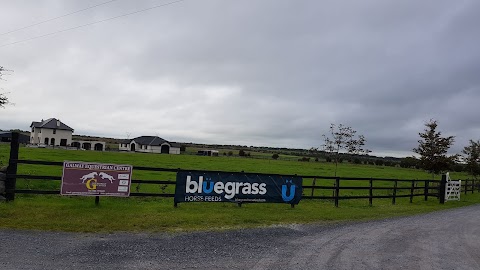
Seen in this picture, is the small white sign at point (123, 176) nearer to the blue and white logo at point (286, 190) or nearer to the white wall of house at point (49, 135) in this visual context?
the blue and white logo at point (286, 190)

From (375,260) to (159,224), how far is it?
5126mm

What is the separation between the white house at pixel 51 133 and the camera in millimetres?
82000

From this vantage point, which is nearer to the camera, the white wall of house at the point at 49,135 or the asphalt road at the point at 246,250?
the asphalt road at the point at 246,250

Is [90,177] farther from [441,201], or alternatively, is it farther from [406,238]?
[441,201]

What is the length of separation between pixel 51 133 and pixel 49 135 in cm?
58

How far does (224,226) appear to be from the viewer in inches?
403

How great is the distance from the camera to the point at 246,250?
767cm

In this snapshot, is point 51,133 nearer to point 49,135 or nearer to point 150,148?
point 49,135

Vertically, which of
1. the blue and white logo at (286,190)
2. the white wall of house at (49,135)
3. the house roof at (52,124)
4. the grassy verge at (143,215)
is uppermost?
the house roof at (52,124)

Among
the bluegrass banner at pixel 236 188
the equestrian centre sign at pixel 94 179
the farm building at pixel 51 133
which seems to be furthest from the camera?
the farm building at pixel 51 133

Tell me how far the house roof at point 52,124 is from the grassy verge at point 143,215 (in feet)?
254

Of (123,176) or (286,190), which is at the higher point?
(123,176)

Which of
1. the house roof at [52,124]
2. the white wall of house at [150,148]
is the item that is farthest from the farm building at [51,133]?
the white wall of house at [150,148]

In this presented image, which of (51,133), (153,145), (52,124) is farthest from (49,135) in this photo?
(153,145)
